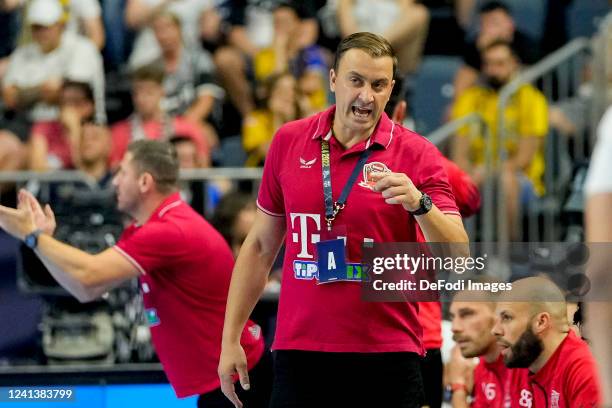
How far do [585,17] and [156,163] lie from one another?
6.57 metres

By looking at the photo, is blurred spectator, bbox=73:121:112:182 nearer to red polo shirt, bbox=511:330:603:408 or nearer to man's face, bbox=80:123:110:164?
man's face, bbox=80:123:110:164

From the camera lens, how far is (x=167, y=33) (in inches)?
460

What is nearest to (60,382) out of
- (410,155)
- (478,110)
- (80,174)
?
(80,174)

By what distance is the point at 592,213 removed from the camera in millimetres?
2938

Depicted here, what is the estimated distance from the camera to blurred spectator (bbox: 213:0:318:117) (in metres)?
11.8

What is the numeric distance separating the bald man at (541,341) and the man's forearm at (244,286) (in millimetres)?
1397

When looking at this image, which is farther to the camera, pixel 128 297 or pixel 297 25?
pixel 297 25

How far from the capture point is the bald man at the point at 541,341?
19.1 feet

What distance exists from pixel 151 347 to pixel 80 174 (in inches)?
65.3

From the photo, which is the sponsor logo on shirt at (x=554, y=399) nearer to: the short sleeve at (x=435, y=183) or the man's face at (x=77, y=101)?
the short sleeve at (x=435, y=183)

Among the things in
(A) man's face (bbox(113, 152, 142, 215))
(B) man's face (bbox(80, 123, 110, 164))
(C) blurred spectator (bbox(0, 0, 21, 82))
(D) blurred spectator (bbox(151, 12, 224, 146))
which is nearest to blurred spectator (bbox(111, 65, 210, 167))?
(D) blurred spectator (bbox(151, 12, 224, 146))

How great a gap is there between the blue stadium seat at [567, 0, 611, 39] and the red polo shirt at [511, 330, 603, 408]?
21.2ft

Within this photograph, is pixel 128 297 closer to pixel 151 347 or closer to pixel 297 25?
pixel 151 347

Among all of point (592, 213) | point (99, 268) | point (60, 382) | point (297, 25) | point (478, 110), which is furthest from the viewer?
point (297, 25)
